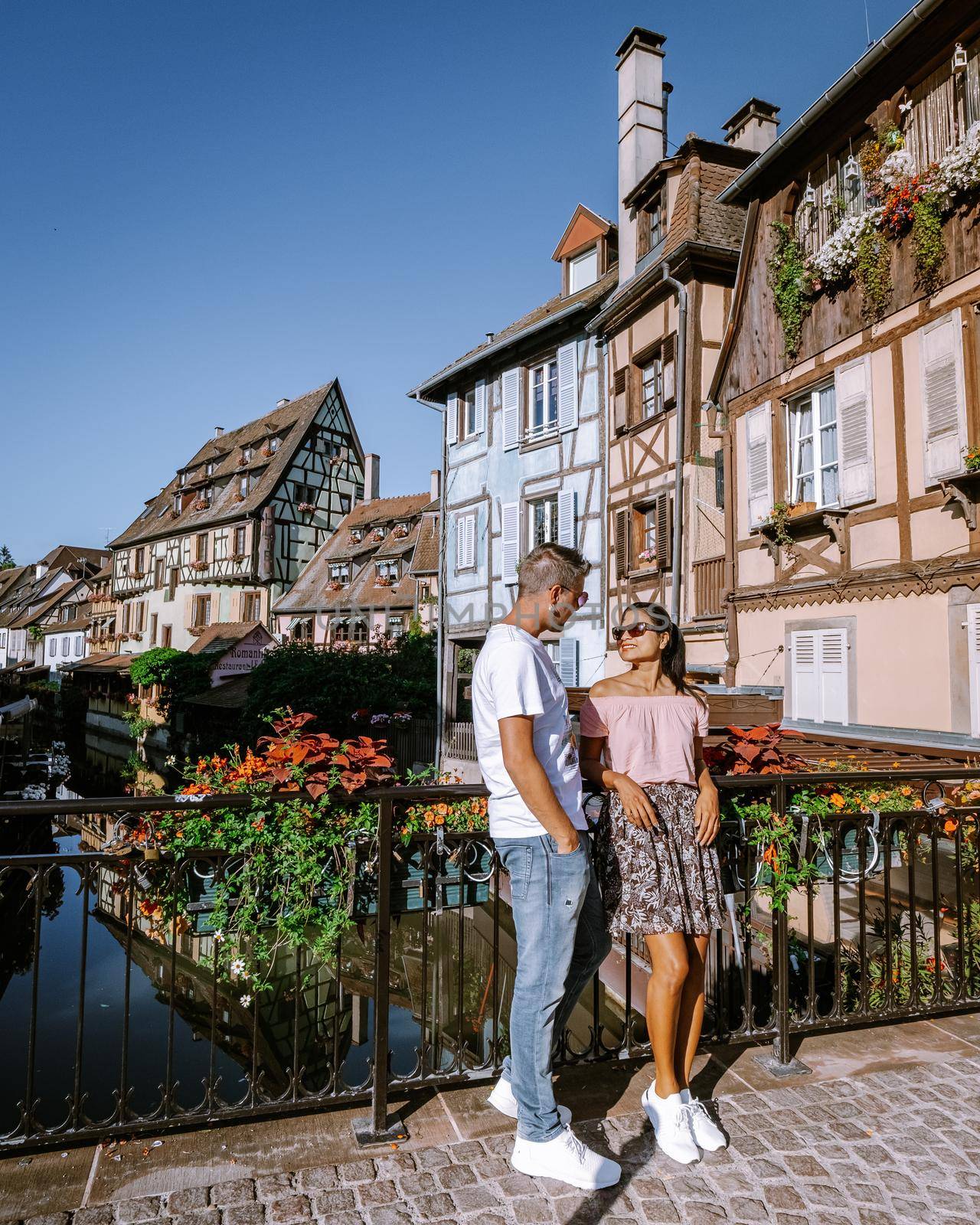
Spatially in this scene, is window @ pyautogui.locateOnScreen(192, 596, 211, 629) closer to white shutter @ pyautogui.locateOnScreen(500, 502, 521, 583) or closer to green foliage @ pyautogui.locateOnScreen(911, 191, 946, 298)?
white shutter @ pyautogui.locateOnScreen(500, 502, 521, 583)

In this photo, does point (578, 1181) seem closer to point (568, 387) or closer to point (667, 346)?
point (667, 346)

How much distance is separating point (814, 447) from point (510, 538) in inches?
373

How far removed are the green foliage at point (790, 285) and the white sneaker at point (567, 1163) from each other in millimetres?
10599

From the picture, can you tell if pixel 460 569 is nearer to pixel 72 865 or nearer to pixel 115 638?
pixel 72 865

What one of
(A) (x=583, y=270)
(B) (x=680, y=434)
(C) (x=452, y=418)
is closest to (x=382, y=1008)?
(B) (x=680, y=434)

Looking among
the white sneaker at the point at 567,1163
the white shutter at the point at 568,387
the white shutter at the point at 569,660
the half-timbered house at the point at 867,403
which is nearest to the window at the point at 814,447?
the half-timbered house at the point at 867,403

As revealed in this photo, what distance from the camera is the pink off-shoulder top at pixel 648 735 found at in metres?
2.95

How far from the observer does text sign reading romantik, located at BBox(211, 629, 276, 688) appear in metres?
30.3

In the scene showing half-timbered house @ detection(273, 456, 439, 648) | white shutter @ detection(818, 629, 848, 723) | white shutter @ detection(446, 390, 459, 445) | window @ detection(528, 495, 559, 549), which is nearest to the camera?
white shutter @ detection(818, 629, 848, 723)

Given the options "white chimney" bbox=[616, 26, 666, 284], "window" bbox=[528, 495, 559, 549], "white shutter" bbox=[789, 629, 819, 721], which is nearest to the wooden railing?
"white shutter" bbox=[789, 629, 819, 721]

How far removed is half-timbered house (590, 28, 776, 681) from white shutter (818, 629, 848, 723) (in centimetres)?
223

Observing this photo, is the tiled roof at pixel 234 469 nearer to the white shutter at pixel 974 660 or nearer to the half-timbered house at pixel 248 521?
the half-timbered house at pixel 248 521

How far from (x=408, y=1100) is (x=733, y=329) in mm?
11699

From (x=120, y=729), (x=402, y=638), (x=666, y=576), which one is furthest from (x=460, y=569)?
(x=120, y=729)
